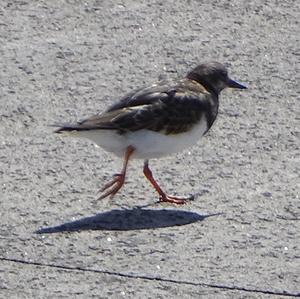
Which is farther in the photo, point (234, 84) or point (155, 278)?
point (234, 84)

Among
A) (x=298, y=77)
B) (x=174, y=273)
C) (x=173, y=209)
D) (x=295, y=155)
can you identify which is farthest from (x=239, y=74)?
(x=174, y=273)

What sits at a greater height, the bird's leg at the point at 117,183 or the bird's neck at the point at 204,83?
the bird's neck at the point at 204,83

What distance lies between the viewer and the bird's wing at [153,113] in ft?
26.0

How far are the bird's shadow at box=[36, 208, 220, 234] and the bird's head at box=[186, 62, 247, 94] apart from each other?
1062mm

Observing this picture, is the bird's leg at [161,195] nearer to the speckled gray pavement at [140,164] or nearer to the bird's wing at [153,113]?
the speckled gray pavement at [140,164]

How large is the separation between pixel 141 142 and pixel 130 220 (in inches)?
20.0

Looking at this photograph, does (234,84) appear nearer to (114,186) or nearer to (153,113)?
(153,113)

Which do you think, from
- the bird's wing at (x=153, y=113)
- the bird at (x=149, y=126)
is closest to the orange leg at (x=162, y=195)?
the bird at (x=149, y=126)

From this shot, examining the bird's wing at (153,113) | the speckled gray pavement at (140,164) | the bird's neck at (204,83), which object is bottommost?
the speckled gray pavement at (140,164)

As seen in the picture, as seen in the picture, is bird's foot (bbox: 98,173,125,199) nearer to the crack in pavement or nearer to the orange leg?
the orange leg

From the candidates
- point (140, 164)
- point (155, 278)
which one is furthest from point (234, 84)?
point (155, 278)

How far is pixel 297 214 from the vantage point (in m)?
7.75

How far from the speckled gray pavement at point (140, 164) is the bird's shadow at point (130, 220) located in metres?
0.01

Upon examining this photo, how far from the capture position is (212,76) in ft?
28.4
